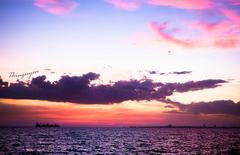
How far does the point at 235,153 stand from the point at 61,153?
38643 millimetres

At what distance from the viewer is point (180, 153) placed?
73625mm

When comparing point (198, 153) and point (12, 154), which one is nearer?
point (12, 154)

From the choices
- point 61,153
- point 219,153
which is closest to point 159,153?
point 219,153

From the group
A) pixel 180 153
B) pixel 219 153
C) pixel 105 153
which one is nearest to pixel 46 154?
pixel 105 153

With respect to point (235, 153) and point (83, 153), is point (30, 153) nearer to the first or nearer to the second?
point (83, 153)

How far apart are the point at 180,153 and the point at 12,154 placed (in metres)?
36.6

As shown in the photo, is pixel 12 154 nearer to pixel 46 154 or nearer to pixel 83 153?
pixel 46 154

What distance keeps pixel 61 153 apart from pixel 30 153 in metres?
6.76

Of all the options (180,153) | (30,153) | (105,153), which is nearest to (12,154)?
(30,153)

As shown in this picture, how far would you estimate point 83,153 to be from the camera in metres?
72.3

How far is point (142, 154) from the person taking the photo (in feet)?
230

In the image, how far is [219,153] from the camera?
2881 inches

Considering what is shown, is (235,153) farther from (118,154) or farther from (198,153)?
(118,154)

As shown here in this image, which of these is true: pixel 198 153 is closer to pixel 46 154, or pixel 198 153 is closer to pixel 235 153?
pixel 235 153
